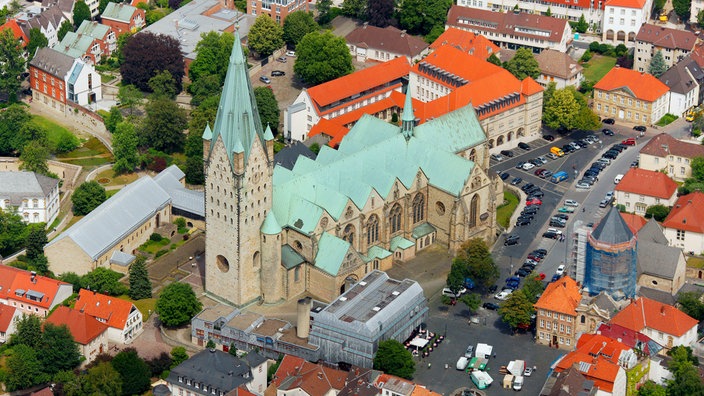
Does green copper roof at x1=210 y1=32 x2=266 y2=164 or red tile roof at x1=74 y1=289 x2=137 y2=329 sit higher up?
green copper roof at x1=210 y1=32 x2=266 y2=164

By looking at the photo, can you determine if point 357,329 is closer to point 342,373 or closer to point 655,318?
point 342,373

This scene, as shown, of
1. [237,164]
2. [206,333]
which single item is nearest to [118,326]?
[206,333]

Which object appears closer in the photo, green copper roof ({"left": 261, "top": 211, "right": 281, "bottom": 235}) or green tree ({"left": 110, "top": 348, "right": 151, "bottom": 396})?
green tree ({"left": 110, "top": 348, "right": 151, "bottom": 396})

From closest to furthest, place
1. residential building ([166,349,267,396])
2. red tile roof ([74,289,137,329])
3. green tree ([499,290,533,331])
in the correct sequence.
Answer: residential building ([166,349,267,396]) < green tree ([499,290,533,331]) < red tile roof ([74,289,137,329])

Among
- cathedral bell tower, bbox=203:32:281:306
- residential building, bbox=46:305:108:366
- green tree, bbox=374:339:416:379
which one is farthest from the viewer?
residential building, bbox=46:305:108:366

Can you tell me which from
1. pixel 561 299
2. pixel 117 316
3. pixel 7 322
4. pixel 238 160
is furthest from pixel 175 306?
pixel 561 299

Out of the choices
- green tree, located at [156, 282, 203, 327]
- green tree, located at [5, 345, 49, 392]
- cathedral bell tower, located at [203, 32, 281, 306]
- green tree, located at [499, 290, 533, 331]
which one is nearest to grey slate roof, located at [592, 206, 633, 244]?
green tree, located at [499, 290, 533, 331]

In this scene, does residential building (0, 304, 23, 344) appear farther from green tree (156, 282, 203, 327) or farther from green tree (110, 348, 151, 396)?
green tree (156, 282, 203, 327)
